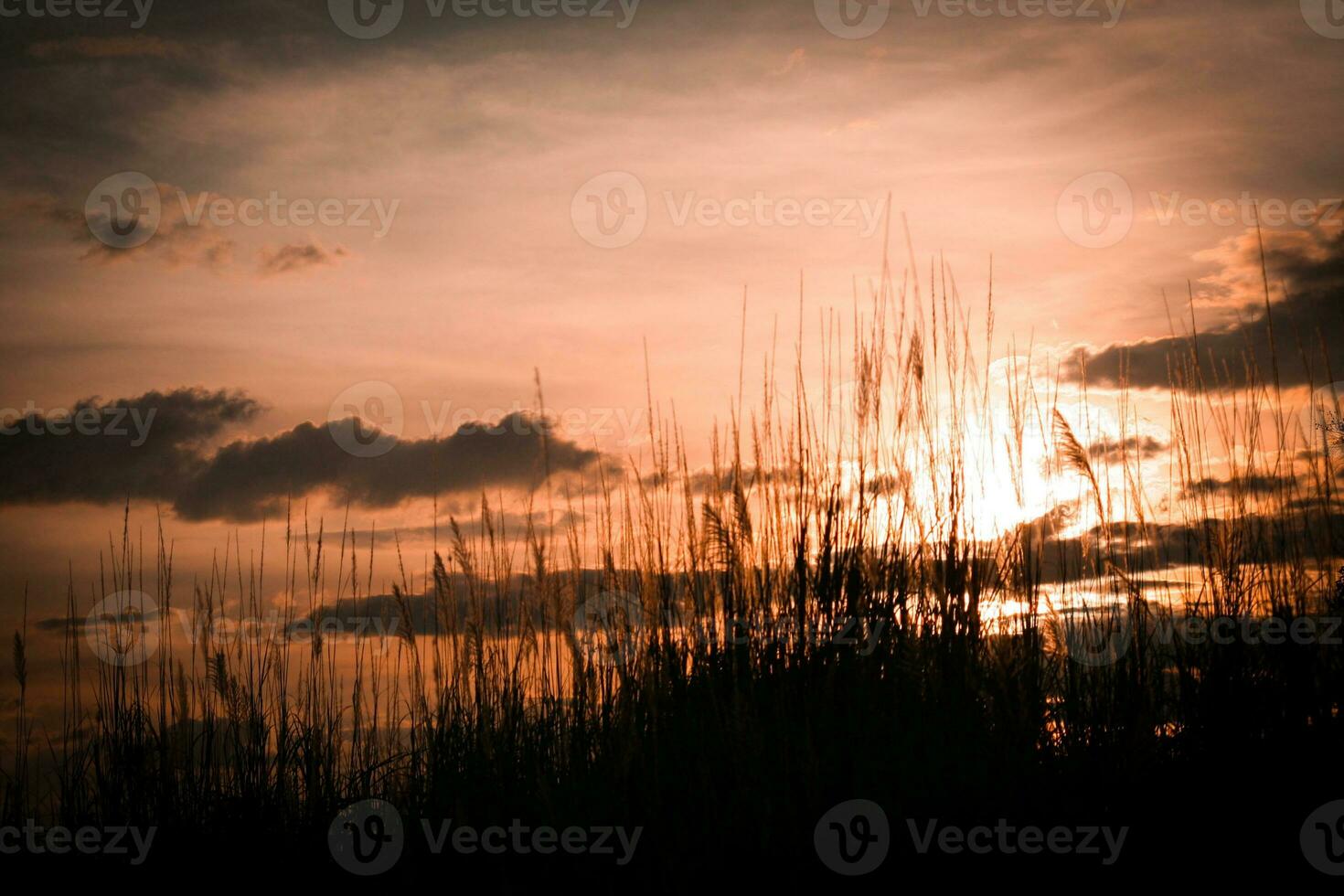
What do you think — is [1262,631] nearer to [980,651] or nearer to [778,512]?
[980,651]

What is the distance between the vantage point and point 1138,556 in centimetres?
372

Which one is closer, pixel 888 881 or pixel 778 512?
pixel 888 881

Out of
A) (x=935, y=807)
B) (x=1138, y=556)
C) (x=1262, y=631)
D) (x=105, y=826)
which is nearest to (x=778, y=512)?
(x=935, y=807)

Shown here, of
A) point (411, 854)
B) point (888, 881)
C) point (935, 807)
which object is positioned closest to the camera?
point (888, 881)

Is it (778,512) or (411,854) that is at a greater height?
(778,512)

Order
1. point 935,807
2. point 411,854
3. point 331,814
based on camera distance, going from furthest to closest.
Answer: point 331,814
point 411,854
point 935,807

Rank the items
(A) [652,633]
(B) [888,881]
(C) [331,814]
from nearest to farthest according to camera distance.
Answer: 1. (B) [888,881]
2. (A) [652,633]
3. (C) [331,814]

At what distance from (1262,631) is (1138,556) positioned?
50cm

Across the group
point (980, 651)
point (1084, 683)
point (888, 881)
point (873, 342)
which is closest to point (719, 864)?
point (888, 881)

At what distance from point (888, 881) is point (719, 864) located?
→ 1.44 ft

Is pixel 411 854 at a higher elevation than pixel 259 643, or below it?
below

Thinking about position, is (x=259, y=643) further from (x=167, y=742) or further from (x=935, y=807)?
(x=935, y=807)

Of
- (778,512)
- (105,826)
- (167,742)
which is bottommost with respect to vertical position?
(105,826)

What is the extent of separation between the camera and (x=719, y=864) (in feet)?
7.84
